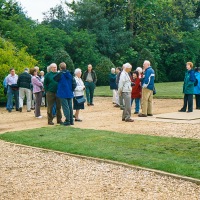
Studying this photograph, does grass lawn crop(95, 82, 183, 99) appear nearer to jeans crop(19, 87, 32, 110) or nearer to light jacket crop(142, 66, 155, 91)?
jeans crop(19, 87, 32, 110)

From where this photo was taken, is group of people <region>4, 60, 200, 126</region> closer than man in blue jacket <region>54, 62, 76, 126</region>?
No

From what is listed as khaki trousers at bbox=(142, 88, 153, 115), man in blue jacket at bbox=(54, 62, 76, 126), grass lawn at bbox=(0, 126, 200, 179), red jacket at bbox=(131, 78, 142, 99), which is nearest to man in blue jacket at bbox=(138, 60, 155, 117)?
khaki trousers at bbox=(142, 88, 153, 115)

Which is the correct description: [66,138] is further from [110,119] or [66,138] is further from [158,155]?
[110,119]

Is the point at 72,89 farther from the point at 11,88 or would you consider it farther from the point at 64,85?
the point at 11,88

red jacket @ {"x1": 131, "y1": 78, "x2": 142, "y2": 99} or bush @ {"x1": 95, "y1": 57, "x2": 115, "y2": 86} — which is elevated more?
bush @ {"x1": 95, "y1": 57, "x2": 115, "y2": 86}

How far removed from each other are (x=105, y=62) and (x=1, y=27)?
8.84 m

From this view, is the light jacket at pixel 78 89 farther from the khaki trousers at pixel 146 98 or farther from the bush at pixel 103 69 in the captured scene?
the bush at pixel 103 69

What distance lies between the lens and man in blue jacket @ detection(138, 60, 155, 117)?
1502 centimetres

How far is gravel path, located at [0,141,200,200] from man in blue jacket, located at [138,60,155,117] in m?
6.67

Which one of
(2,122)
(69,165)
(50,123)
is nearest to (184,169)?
(69,165)

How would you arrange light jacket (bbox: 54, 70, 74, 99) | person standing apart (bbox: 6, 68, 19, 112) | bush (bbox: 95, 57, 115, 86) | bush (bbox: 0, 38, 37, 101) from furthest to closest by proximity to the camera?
bush (bbox: 95, 57, 115, 86) < bush (bbox: 0, 38, 37, 101) < person standing apart (bbox: 6, 68, 19, 112) < light jacket (bbox: 54, 70, 74, 99)

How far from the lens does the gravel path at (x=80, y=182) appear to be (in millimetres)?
6387

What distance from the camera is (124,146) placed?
9664 millimetres

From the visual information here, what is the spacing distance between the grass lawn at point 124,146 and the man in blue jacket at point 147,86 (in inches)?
145
